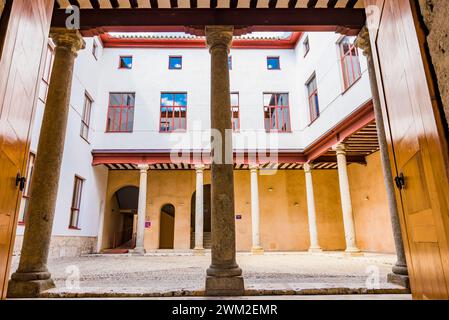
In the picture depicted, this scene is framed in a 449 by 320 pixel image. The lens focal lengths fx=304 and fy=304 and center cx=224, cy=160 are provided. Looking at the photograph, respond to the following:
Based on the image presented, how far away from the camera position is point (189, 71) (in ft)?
48.4

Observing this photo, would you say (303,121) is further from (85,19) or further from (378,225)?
(85,19)

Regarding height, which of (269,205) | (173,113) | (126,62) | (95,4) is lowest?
(269,205)

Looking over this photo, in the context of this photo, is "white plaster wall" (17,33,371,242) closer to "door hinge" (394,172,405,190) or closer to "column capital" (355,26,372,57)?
"column capital" (355,26,372,57)

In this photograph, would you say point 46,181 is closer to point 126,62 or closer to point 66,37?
point 66,37

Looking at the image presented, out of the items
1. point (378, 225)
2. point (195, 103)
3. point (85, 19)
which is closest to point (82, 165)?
point (195, 103)

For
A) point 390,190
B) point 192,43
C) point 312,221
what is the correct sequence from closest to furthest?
point 390,190
point 312,221
point 192,43

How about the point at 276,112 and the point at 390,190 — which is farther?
the point at 276,112

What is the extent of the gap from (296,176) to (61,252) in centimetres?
1124

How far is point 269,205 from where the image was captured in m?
15.8

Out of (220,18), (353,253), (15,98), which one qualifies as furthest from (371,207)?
(15,98)

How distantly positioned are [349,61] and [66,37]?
899 centimetres

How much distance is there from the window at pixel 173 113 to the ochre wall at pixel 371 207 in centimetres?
842
